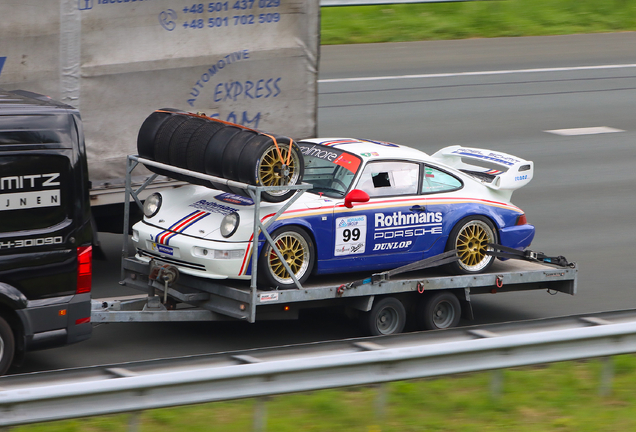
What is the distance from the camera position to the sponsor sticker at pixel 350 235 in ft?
30.5

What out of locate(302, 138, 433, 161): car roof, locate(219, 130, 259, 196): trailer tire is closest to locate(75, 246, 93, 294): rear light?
locate(219, 130, 259, 196): trailer tire

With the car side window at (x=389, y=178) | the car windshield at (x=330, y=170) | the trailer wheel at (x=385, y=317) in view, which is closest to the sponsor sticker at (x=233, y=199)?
the car windshield at (x=330, y=170)

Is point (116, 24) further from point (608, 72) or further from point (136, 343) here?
point (608, 72)

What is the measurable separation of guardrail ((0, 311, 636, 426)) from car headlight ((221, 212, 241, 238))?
83.6 inches

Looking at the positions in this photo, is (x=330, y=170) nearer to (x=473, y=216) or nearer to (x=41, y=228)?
(x=473, y=216)

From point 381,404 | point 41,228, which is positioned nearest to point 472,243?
point 381,404

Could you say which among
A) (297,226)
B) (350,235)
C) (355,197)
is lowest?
(350,235)

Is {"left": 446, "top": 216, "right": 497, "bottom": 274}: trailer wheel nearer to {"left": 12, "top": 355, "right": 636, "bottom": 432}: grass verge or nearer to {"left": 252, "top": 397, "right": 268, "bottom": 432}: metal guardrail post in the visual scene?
{"left": 12, "top": 355, "right": 636, "bottom": 432}: grass verge

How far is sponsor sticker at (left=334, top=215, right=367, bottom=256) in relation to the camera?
9.30 m

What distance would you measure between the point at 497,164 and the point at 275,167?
117 inches

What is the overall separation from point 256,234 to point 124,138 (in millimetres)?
2392

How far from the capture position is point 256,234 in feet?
28.2

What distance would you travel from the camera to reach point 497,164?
35.1ft

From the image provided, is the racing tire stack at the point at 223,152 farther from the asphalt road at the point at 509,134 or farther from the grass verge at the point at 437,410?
the grass verge at the point at 437,410
